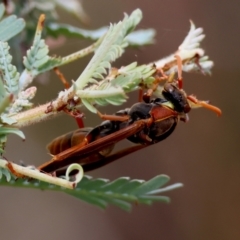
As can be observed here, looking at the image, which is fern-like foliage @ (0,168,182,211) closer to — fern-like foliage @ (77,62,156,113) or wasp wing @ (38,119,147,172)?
wasp wing @ (38,119,147,172)

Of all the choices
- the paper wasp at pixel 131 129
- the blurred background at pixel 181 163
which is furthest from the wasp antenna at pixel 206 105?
the blurred background at pixel 181 163

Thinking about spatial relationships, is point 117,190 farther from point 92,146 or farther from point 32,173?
point 32,173

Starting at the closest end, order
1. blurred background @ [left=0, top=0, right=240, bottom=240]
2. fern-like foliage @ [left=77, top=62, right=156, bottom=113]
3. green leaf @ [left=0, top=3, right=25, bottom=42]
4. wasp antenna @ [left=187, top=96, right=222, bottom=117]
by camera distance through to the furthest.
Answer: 1. fern-like foliage @ [left=77, top=62, right=156, bottom=113]
2. green leaf @ [left=0, top=3, right=25, bottom=42]
3. wasp antenna @ [left=187, top=96, right=222, bottom=117]
4. blurred background @ [left=0, top=0, right=240, bottom=240]

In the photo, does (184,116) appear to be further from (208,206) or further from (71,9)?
(208,206)

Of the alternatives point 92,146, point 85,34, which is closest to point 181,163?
point 85,34

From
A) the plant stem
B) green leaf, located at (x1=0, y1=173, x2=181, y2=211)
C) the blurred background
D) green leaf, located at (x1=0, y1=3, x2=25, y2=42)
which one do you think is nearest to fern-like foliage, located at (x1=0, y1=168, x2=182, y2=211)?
green leaf, located at (x1=0, y1=173, x2=181, y2=211)
